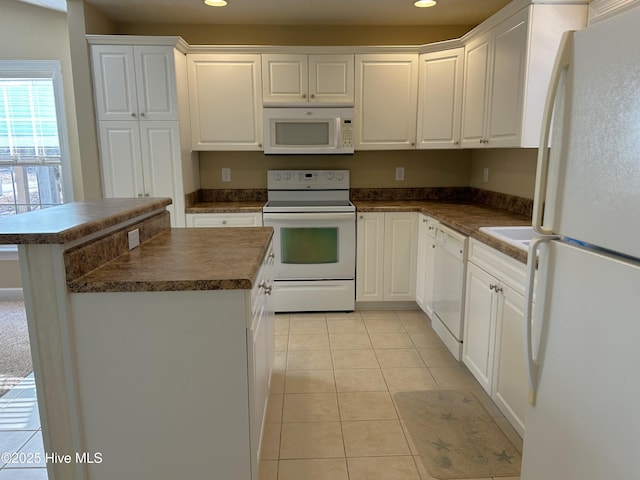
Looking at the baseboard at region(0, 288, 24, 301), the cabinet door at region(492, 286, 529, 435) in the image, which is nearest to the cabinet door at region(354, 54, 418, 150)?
the cabinet door at region(492, 286, 529, 435)

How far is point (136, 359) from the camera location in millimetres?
1405

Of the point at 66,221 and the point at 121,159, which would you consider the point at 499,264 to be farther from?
the point at 121,159

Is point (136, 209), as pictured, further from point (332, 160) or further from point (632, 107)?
point (332, 160)

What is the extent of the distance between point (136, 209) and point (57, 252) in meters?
0.57

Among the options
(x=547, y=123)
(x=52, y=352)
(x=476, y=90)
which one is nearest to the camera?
(x=547, y=123)

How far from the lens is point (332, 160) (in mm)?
3979

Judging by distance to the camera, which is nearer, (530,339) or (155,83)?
(530,339)

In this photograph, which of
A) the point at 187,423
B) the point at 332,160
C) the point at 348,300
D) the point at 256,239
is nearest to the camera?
the point at 187,423

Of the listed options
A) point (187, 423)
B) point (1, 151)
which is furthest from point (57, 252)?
point (1, 151)

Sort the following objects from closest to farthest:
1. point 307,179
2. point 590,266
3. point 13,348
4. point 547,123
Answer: point 590,266, point 547,123, point 13,348, point 307,179

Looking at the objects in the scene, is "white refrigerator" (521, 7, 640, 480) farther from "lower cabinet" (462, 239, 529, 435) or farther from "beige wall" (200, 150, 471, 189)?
"beige wall" (200, 150, 471, 189)

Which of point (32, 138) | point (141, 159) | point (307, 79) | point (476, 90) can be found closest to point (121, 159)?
point (141, 159)

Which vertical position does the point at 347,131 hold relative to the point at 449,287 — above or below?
above

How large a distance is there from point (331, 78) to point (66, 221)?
2.64 metres
